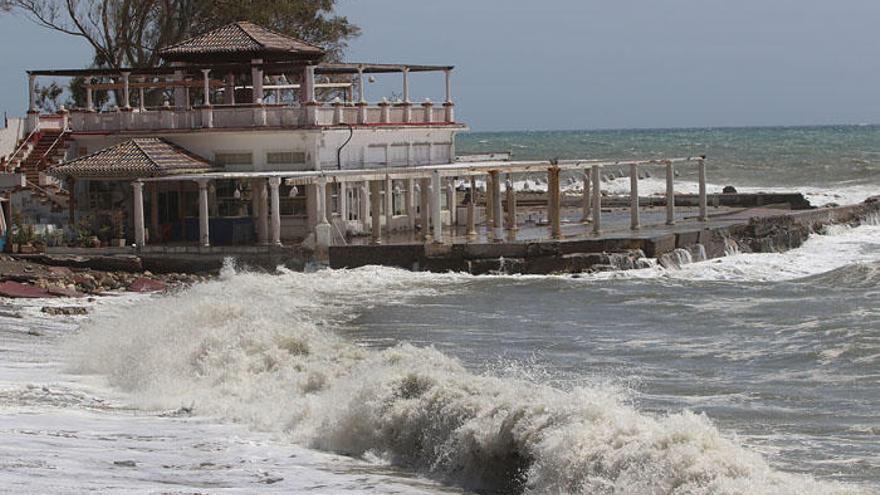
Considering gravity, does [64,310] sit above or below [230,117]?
below

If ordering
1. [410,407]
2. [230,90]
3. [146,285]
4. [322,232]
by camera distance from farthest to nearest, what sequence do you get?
[230,90], [322,232], [146,285], [410,407]

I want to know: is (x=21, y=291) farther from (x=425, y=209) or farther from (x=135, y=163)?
(x=425, y=209)

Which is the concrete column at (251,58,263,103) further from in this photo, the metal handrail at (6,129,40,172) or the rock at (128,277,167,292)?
the rock at (128,277,167,292)

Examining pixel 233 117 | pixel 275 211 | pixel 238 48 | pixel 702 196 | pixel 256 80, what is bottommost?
pixel 702 196

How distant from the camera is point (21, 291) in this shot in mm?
33438

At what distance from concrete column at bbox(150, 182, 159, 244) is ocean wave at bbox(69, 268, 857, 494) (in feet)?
38.2

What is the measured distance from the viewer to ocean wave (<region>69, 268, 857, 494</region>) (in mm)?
13930

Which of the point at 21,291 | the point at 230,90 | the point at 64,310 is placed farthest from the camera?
the point at 230,90

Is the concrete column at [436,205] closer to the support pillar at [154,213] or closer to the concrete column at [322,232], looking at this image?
the concrete column at [322,232]

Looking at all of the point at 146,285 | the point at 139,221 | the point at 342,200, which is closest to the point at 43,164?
the point at 139,221

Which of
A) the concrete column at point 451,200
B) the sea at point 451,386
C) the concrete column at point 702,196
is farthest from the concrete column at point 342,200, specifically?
the concrete column at point 702,196

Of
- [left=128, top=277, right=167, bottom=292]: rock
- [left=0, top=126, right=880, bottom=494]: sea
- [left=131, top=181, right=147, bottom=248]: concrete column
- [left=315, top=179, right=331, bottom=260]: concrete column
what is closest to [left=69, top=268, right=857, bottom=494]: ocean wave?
[left=0, top=126, right=880, bottom=494]: sea

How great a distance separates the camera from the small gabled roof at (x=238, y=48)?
1715 inches

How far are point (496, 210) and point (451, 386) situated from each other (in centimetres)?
2254
